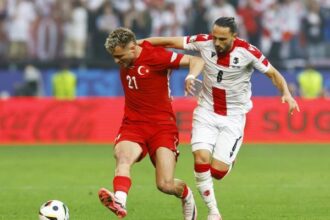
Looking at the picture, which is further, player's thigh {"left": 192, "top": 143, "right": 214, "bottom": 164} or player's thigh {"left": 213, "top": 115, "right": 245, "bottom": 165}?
player's thigh {"left": 213, "top": 115, "right": 245, "bottom": 165}

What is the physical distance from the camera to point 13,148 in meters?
21.9

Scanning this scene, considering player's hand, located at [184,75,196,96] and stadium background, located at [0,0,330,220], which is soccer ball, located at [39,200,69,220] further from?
player's hand, located at [184,75,196,96]

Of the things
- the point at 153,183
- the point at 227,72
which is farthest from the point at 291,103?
the point at 153,183

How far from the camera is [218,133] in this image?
34.8 ft

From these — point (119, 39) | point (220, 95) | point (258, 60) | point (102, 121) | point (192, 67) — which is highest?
point (119, 39)

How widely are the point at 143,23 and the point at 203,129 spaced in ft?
51.9

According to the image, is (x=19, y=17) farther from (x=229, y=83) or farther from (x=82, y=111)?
(x=229, y=83)

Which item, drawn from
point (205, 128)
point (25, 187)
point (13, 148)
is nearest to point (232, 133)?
point (205, 128)

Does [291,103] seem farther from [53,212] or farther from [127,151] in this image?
[53,212]

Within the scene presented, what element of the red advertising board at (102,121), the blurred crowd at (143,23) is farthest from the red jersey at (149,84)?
the blurred crowd at (143,23)

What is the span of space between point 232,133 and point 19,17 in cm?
1631

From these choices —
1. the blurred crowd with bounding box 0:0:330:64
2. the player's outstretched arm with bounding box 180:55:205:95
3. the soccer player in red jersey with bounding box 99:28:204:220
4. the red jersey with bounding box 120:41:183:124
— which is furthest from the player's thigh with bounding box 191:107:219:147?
the blurred crowd with bounding box 0:0:330:64

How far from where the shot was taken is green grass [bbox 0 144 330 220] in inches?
441

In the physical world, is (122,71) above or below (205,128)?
above
